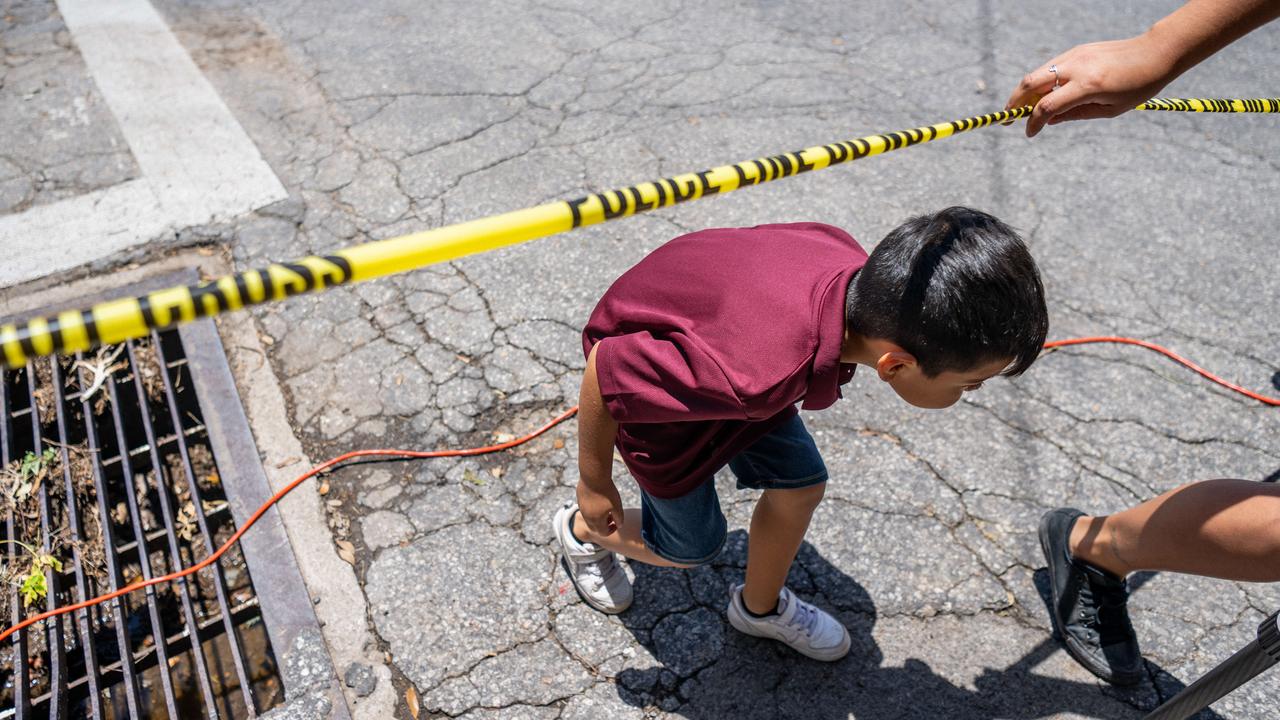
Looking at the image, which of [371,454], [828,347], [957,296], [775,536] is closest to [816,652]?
[775,536]

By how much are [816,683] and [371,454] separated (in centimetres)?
142

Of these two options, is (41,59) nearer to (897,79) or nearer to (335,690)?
(335,690)

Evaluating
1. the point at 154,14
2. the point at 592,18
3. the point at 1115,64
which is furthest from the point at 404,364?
the point at 154,14

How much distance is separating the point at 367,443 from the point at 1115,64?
2.19 m

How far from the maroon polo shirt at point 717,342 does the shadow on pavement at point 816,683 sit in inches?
23.9

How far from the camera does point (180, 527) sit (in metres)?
2.48

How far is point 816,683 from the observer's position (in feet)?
6.73

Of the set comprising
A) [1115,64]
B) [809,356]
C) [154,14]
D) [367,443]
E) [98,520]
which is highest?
[1115,64]

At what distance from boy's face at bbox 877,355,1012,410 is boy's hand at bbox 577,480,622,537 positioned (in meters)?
0.58

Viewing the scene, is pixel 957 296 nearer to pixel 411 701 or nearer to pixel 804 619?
pixel 804 619

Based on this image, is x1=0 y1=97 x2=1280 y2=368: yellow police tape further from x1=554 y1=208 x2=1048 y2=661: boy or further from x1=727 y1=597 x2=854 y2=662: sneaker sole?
x1=727 y1=597 x2=854 y2=662: sneaker sole

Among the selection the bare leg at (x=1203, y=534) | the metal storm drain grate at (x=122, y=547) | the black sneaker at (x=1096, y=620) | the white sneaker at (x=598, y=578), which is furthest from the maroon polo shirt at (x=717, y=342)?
the metal storm drain grate at (x=122, y=547)

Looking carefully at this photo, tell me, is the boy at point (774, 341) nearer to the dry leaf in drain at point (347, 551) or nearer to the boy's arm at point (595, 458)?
the boy's arm at point (595, 458)

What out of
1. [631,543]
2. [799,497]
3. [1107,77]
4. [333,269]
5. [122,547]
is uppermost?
[1107,77]
